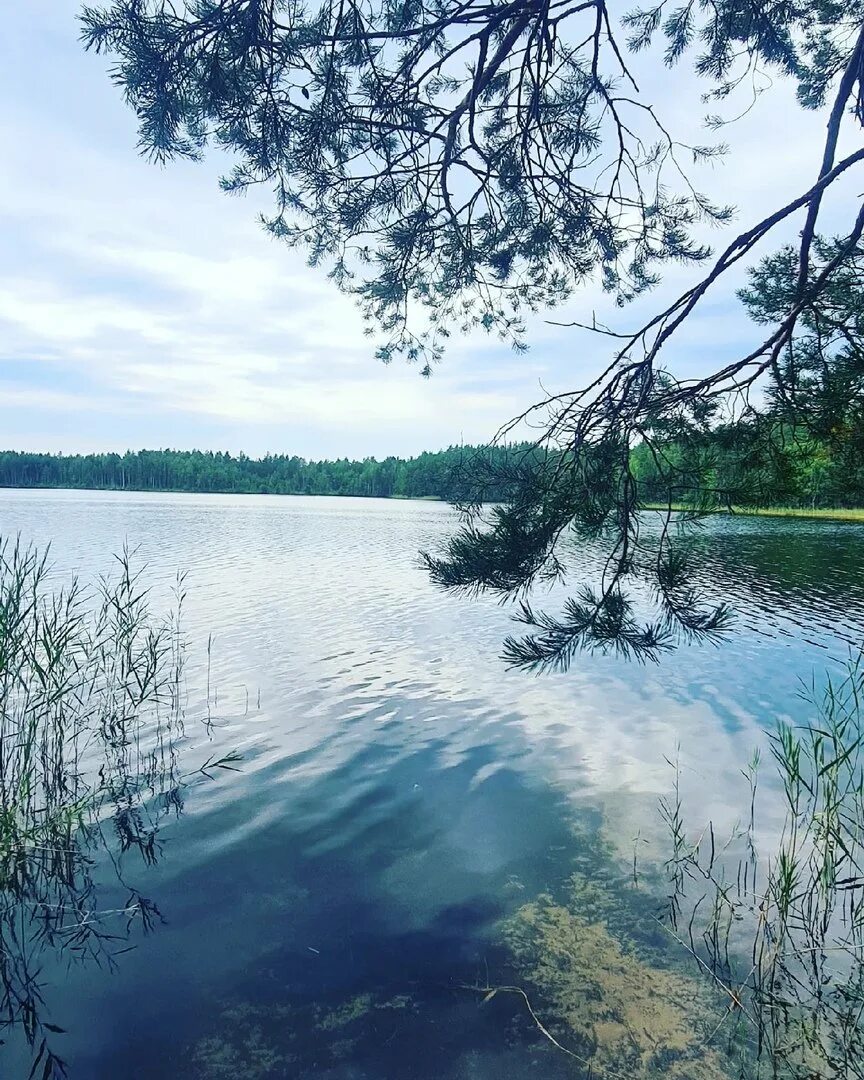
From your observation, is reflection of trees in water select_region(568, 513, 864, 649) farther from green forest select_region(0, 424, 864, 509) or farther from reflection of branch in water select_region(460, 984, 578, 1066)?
reflection of branch in water select_region(460, 984, 578, 1066)

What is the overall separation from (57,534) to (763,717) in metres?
27.3

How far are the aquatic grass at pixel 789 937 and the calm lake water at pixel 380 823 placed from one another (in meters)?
0.74

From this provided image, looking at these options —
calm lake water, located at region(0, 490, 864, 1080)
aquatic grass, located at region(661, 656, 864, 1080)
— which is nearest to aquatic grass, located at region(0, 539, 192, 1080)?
calm lake water, located at region(0, 490, 864, 1080)

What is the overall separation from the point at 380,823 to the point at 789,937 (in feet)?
9.71

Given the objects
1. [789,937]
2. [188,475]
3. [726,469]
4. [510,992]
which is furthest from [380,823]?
[188,475]

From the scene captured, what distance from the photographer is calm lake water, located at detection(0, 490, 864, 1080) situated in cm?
313

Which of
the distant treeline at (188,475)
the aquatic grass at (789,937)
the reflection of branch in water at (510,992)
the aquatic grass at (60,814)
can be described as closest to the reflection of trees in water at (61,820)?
the aquatic grass at (60,814)

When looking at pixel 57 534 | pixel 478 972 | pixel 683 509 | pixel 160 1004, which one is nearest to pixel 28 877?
pixel 160 1004

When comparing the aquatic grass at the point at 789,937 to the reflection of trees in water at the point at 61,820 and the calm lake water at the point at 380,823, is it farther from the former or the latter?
the reflection of trees in water at the point at 61,820

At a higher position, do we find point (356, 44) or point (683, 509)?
point (356, 44)

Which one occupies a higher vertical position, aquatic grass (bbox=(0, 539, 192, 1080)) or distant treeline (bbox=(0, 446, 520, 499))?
distant treeline (bbox=(0, 446, 520, 499))

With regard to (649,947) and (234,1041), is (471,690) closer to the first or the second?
(649,947)

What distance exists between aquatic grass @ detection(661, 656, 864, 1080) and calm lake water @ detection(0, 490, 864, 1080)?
74cm

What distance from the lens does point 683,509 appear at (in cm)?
295
